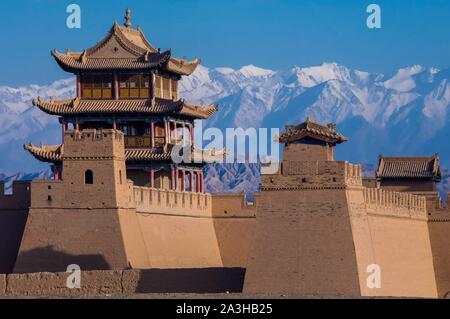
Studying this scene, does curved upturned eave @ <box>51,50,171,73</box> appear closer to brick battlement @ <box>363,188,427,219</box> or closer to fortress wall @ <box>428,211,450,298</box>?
brick battlement @ <box>363,188,427,219</box>

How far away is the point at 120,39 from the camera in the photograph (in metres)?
79.4

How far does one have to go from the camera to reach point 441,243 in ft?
256

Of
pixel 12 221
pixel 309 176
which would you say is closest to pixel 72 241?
pixel 12 221

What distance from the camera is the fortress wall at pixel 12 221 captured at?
68.8 m

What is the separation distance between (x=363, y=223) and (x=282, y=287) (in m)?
5.15

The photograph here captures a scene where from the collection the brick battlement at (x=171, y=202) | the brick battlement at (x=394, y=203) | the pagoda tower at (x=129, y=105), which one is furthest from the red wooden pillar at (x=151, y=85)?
the brick battlement at (x=394, y=203)

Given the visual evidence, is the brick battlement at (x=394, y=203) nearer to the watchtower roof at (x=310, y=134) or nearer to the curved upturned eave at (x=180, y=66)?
the watchtower roof at (x=310, y=134)

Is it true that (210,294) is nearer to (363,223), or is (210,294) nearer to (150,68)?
(363,223)

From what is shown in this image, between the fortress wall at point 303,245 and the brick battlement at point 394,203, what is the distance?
508 cm

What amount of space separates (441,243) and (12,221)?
2086 cm

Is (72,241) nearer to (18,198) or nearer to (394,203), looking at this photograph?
(18,198)

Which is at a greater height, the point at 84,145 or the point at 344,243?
the point at 84,145
